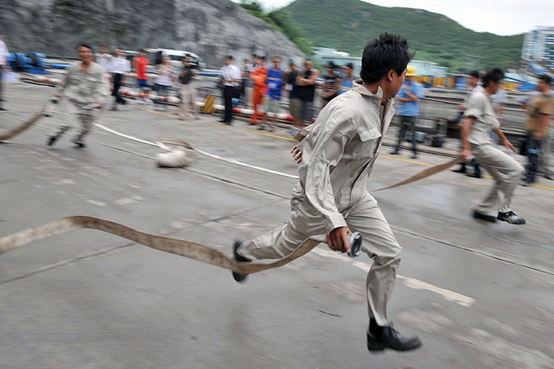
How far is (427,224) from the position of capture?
6121mm

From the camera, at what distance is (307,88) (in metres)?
12.4

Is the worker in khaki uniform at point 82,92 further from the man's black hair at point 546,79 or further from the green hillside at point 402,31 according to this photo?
the green hillside at point 402,31

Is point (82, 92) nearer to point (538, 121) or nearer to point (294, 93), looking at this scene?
Answer: point (294, 93)

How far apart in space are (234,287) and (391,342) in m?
1.45

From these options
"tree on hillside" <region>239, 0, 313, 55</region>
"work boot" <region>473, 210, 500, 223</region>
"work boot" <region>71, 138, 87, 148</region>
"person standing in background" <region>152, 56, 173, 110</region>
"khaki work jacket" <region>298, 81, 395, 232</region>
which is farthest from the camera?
"tree on hillside" <region>239, 0, 313, 55</region>

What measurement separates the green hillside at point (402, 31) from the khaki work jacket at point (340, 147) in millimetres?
109541

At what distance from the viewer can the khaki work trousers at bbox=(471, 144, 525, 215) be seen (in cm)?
604

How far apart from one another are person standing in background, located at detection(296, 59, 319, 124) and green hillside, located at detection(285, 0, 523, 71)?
100m

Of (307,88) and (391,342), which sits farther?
(307,88)

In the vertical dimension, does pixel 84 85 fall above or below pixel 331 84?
below

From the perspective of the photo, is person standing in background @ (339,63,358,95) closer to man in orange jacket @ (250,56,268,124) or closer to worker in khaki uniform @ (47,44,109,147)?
man in orange jacket @ (250,56,268,124)

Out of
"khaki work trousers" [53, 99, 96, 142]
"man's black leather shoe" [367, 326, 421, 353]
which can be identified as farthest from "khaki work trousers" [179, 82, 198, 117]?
"man's black leather shoe" [367, 326, 421, 353]

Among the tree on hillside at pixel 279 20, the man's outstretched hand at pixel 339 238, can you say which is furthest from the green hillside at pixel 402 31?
the man's outstretched hand at pixel 339 238

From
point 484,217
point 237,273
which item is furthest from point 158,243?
point 484,217
